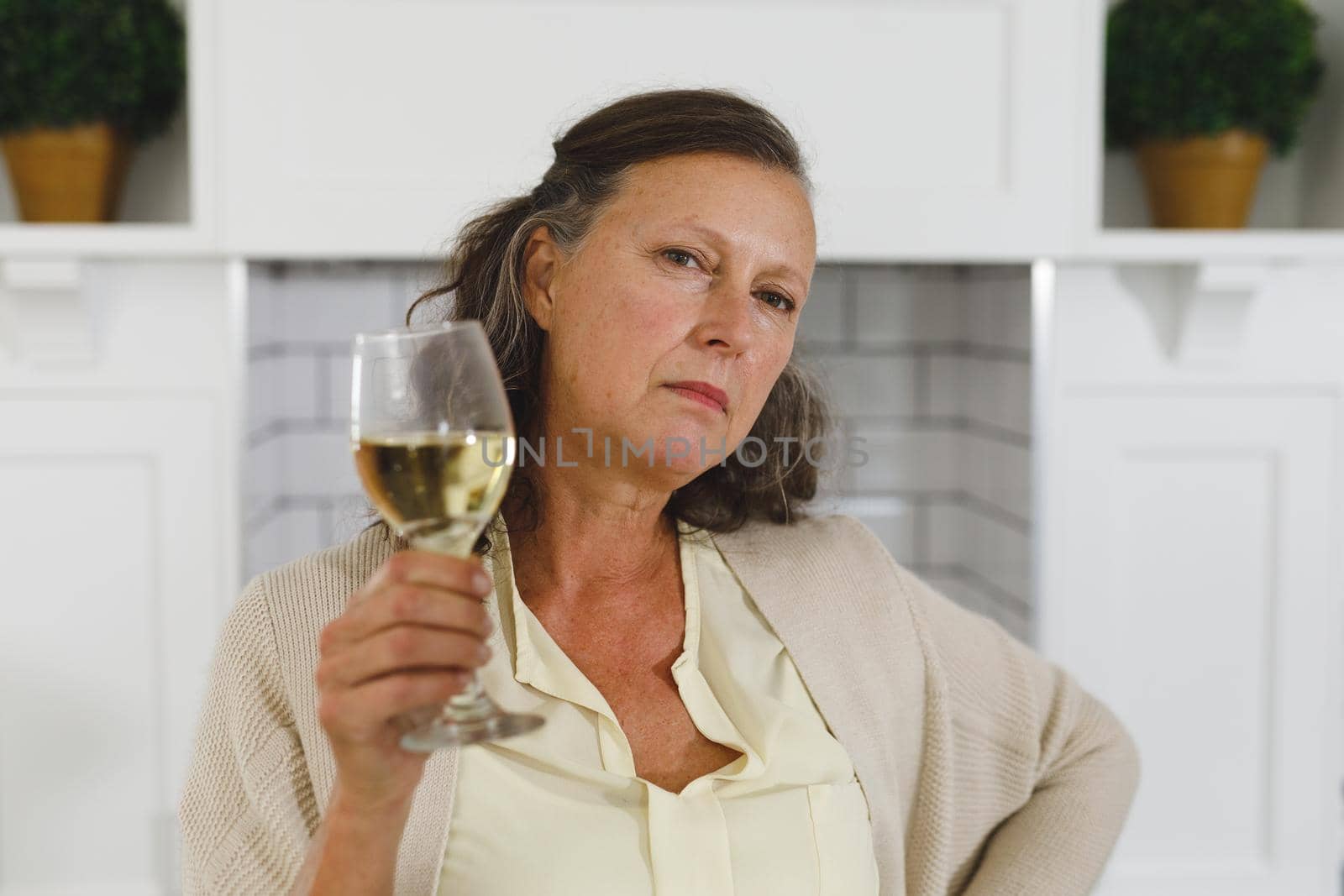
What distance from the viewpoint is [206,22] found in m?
1.69

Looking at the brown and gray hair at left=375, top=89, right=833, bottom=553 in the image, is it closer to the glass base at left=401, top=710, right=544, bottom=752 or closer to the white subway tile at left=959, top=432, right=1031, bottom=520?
the glass base at left=401, top=710, right=544, bottom=752

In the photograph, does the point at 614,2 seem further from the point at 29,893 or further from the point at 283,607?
the point at 29,893

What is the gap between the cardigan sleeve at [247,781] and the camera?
1.06m

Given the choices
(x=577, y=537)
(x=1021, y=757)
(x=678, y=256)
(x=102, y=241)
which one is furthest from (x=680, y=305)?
(x=102, y=241)

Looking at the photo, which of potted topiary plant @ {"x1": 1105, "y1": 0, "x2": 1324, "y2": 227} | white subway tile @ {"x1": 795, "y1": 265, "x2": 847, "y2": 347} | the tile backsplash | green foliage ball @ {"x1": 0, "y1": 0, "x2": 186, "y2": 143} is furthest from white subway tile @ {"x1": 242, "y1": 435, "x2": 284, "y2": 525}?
potted topiary plant @ {"x1": 1105, "y1": 0, "x2": 1324, "y2": 227}

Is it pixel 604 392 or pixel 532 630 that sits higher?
pixel 604 392

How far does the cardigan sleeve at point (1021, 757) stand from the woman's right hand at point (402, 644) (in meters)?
0.72

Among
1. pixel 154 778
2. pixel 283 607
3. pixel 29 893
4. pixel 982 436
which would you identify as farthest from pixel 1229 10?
pixel 29 893

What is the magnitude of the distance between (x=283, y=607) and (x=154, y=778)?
0.89 m

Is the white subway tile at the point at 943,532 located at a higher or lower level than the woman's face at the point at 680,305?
lower

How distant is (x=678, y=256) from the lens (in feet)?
3.61

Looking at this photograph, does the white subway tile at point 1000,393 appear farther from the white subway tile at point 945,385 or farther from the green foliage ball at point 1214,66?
the green foliage ball at point 1214,66

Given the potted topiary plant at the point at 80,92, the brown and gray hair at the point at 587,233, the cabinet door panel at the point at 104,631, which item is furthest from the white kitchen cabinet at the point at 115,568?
the brown and gray hair at the point at 587,233

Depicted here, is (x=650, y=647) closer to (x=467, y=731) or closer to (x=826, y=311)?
(x=467, y=731)
